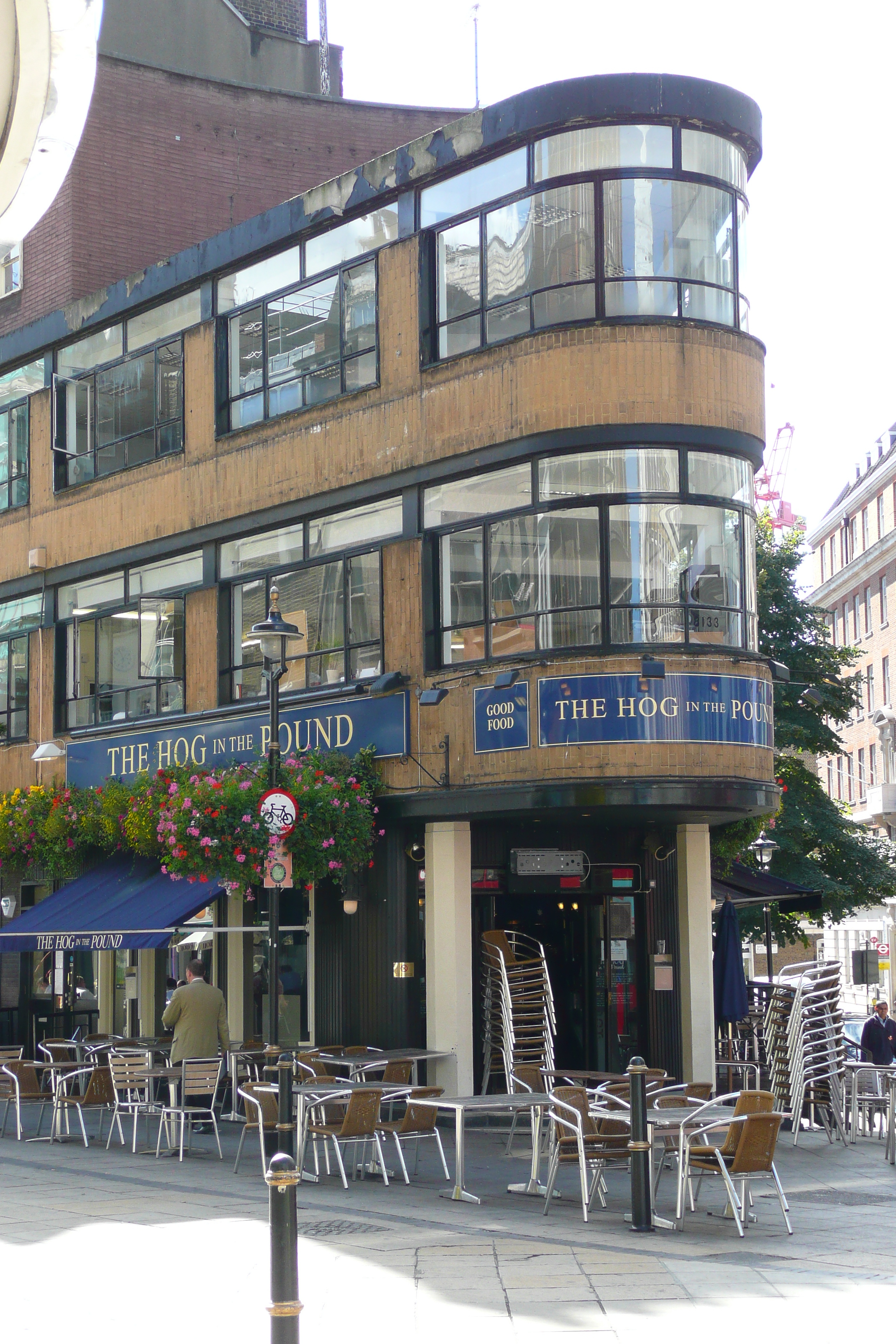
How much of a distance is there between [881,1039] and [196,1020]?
9.67 m

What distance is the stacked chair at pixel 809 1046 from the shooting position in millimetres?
16922

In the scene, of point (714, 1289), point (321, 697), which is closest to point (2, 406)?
point (321, 697)

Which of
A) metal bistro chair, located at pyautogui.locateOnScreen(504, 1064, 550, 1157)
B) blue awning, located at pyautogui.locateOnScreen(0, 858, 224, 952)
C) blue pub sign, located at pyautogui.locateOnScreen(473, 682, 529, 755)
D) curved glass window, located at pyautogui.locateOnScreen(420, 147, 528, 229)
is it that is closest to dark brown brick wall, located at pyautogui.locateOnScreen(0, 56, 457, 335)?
curved glass window, located at pyautogui.locateOnScreen(420, 147, 528, 229)

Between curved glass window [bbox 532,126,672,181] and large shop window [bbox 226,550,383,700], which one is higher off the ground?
curved glass window [bbox 532,126,672,181]

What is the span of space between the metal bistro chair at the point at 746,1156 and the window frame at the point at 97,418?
14.3 metres

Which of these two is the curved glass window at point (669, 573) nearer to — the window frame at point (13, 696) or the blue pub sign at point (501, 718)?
the blue pub sign at point (501, 718)

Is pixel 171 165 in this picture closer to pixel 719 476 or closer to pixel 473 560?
pixel 473 560

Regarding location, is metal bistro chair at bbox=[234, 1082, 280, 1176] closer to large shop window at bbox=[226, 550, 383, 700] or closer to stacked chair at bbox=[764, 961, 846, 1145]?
stacked chair at bbox=[764, 961, 846, 1145]

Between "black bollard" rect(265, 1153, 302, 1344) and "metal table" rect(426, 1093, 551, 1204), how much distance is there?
6.22m

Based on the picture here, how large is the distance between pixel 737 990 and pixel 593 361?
7722 millimetres

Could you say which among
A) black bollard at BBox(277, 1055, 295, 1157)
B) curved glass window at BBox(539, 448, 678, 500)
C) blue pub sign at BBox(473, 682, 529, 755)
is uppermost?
curved glass window at BBox(539, 448, 678, 500)

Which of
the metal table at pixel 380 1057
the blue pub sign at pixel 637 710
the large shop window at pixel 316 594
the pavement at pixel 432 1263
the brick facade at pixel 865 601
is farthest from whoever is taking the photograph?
the brick facade at pixel 865 601

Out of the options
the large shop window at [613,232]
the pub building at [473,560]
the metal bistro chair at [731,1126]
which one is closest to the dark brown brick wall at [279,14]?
the pub building at [473,560]

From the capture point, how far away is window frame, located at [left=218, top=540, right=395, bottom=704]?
770 inches
